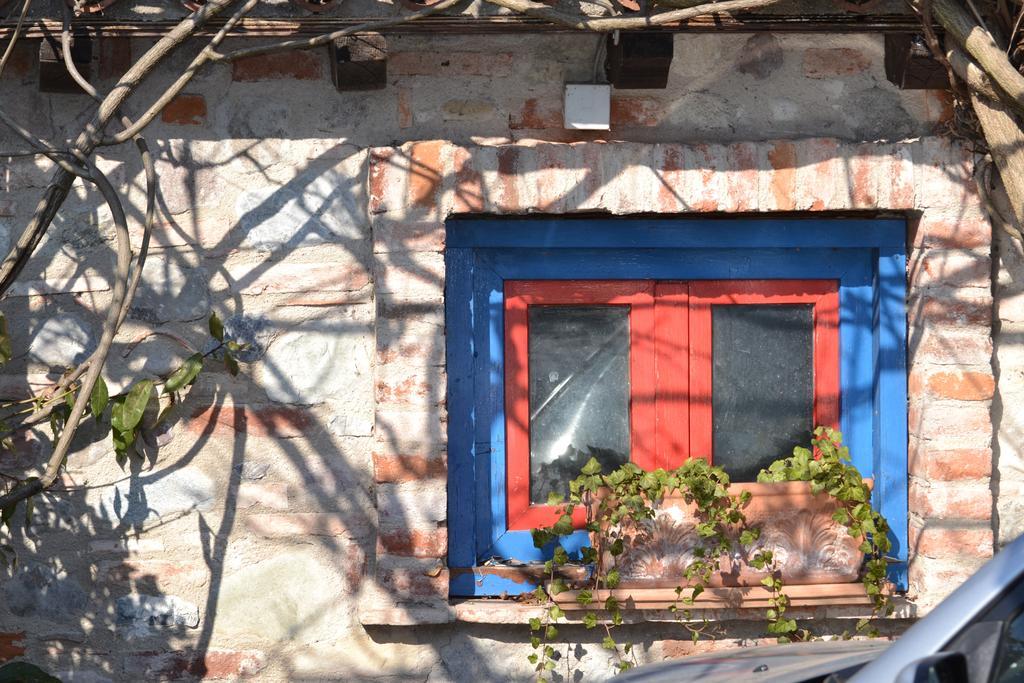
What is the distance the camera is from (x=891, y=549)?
3486mm

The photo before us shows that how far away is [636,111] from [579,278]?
531 millimetres

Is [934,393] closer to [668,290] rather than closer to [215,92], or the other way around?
[668,290]

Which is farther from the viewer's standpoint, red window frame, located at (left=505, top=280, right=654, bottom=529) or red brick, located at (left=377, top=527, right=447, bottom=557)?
red window frame, located at (left=505, top=280, right=654, bottom=529)

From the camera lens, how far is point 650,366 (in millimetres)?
3529

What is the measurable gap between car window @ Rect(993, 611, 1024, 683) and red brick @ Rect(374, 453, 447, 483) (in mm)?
1942

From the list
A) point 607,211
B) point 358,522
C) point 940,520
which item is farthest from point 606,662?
point 607,211

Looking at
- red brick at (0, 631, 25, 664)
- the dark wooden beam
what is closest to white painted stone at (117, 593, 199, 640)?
red brick at (0, 631, 25, 664)

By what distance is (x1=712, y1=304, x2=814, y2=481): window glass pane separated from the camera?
11.7ft

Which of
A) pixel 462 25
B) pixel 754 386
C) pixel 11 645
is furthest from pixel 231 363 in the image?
pixel 754 386

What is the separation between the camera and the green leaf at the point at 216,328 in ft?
10.9

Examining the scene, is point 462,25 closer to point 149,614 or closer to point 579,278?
point 579,278

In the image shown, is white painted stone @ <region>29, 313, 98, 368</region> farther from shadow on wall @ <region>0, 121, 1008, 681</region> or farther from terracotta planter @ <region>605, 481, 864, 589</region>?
terracotta planter @ <region>605, 481, 864, 589</region>

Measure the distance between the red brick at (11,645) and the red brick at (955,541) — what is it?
2.71m

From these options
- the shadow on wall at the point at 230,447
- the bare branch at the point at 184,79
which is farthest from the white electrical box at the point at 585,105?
the bare branch at the point at 184,79
